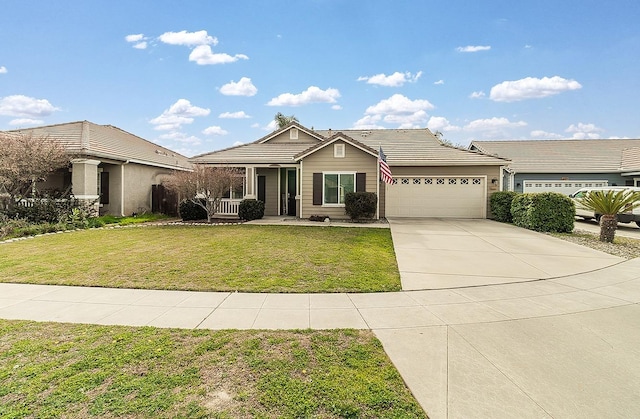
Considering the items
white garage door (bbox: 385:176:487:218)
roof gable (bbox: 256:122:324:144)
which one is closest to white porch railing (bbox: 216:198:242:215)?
roof gable (bbox: 256:122:324:144)

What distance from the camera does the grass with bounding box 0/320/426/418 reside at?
7.77ft

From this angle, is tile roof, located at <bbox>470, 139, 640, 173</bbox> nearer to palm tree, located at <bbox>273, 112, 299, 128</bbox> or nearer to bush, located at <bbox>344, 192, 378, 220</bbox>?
bush, located at <bbox>344, 192, 378, 220</bbox>

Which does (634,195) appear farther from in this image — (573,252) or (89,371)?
(89,371)

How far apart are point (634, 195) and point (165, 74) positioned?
2193cm

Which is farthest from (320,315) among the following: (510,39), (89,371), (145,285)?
(510,39)

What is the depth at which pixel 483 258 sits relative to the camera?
25.6ft

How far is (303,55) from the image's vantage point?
17.5 meters

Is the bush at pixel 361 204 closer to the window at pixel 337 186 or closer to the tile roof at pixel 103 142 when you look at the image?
the window at pixel 337 186

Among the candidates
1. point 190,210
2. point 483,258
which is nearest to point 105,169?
point 190,210

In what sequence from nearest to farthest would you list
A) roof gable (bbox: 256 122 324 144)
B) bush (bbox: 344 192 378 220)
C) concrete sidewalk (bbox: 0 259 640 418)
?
concrete sidewalk (bbox: 0 259 640 418) < bush (bbox: 344 192 378 220) < roof gable (bbox: 256 122 324 144)

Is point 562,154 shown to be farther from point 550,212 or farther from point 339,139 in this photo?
point 339,139

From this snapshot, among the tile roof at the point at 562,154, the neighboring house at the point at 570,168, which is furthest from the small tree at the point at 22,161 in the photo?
the tile roof at the point at 562,154

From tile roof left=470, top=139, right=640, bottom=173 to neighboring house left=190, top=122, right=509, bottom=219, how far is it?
24.5 feet

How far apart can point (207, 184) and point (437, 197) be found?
12.0 m
